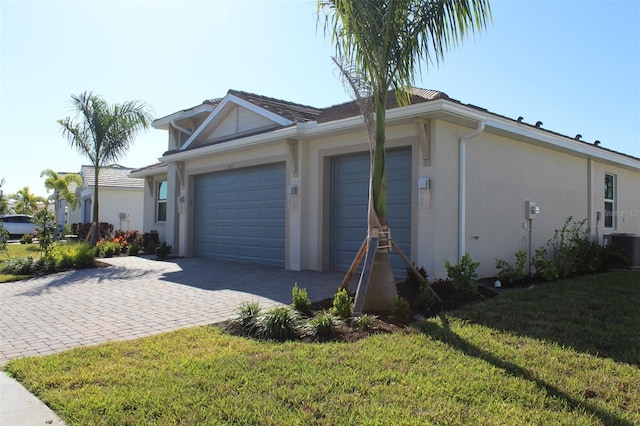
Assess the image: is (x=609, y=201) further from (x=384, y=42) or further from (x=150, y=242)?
(x=150, y=242)

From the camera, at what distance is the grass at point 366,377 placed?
3299 millimetres

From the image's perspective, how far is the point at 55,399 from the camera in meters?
3.58

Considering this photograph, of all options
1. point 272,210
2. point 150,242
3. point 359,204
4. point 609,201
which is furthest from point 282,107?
point 609,201

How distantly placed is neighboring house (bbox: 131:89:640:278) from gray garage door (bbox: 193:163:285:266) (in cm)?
4

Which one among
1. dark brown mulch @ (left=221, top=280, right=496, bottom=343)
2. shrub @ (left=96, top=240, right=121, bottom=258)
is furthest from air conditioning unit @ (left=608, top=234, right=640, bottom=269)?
shrub @ (left=96, top=240, right=121, bottom=258)

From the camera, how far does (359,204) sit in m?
10.4

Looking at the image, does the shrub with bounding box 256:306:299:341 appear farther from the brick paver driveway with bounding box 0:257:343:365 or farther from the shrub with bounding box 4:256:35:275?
the shrub with bounding box 4:256:35:275

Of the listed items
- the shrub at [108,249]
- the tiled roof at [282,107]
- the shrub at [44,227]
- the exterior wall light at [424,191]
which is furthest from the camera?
the shrub at [108,249]

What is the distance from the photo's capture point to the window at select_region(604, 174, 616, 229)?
14234 millimetres

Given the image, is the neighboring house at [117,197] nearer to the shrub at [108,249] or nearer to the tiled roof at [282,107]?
the shrub at [108,249]

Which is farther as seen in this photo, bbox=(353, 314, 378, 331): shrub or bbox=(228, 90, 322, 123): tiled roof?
bbox=(228, 90, 322, 123): tiled roof

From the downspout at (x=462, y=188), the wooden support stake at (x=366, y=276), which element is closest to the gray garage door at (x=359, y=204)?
the downspout at (x=462, y=188)

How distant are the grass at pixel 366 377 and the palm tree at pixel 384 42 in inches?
53.4

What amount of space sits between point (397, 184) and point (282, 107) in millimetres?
4954
